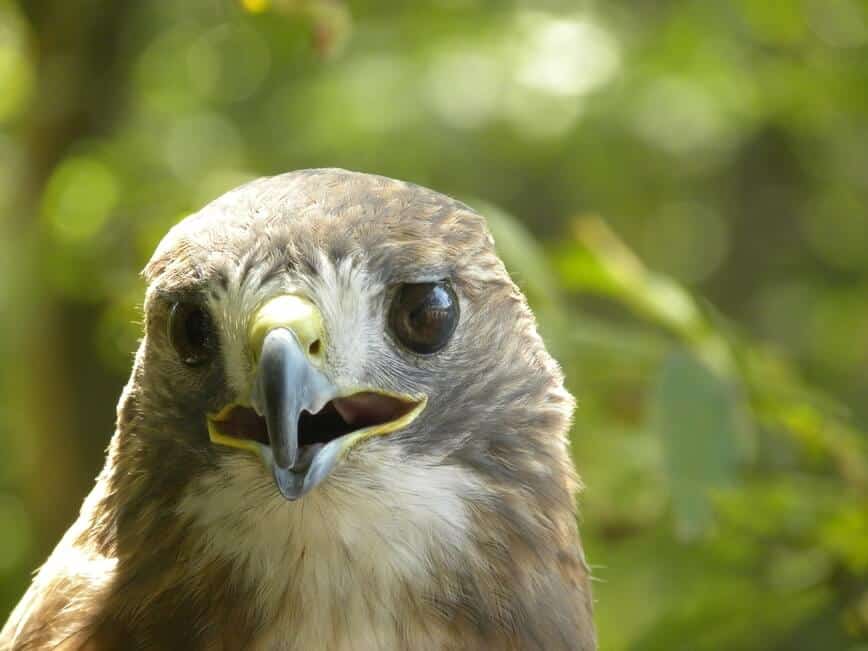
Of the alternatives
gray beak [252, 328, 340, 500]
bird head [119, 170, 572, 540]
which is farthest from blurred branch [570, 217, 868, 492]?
gray beak [252, 328, 340, 500]

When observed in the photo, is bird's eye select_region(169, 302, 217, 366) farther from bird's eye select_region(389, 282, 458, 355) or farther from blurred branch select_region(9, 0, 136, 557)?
blurred branch select_region(9, 0, 136, 557)

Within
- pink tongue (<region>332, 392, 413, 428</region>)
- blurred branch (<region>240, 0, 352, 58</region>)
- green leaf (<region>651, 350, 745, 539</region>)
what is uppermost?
blurred branch (<region>240, 0, 352, 58</region>)

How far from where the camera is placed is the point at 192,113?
5957 mm

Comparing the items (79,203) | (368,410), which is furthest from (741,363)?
(79,203)

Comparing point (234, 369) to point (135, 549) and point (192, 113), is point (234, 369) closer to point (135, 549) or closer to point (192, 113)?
point (135, 549)

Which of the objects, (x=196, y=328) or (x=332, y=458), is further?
(x=196, y=328)

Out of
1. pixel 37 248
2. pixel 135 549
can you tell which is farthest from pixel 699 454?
pixel 37 248

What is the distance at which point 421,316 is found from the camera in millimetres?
2443

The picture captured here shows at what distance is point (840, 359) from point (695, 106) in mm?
1249

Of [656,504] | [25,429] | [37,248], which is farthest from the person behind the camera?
[25,429]

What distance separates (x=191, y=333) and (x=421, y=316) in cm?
39

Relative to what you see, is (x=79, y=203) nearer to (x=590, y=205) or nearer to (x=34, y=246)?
(x=34, y=246)

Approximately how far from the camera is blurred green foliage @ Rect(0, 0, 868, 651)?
3.06 m

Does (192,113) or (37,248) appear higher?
(192,113)
